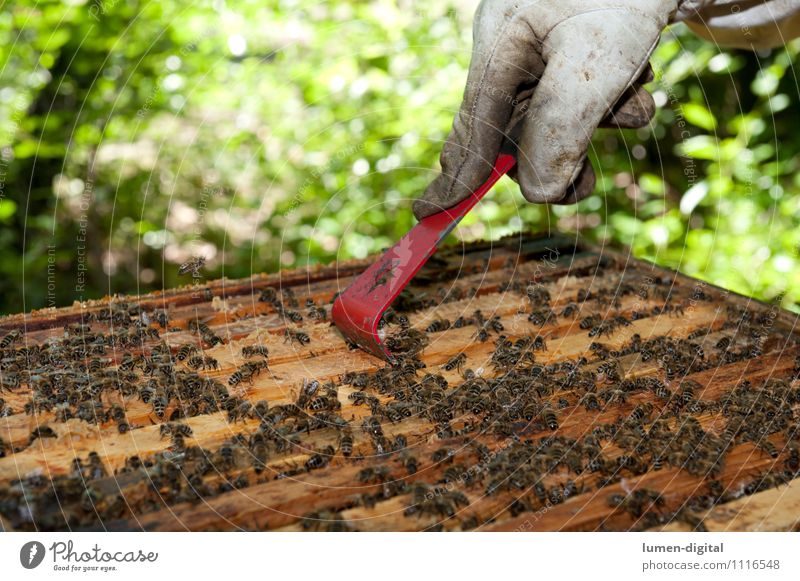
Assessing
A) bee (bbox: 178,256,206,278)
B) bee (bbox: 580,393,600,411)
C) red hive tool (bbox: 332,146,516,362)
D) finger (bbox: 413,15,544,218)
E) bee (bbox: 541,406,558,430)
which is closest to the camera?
bee (bbox: 541,406,558,430)

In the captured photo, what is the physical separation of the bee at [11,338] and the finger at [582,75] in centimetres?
260

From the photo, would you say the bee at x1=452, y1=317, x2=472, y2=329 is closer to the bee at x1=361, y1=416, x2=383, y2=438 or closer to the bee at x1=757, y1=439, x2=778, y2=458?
the bee at x1=361, y1=416, x2=383, y2=438

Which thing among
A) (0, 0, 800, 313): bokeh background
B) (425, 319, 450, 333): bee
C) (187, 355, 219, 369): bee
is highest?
(0, 0, 800, 313): bokeh background

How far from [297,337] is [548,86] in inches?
64.8

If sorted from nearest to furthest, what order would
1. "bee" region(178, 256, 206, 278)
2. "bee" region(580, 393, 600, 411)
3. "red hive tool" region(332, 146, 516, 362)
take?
"bee" region(580, 393, 600, 411) < "red hive tool" region(332, 146, 516, 362) < "bee" region(178, 256, 206, 278)

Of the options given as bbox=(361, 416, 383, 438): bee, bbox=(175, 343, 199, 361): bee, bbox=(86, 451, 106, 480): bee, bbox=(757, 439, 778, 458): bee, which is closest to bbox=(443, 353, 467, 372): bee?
Result: bbox=(361, 416, 383, 438): bee

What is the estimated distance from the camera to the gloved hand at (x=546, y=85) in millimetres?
3404

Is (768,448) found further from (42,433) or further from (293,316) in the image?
(42,433)

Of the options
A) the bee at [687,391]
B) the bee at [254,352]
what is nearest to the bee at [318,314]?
the bee at [254,352]

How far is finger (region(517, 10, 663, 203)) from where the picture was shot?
11.1ft

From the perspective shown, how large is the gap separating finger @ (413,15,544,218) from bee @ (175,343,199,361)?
1.33 meters

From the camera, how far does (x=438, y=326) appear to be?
399 cm

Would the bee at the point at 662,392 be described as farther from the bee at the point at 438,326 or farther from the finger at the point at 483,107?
the finger at the point at 483,107
